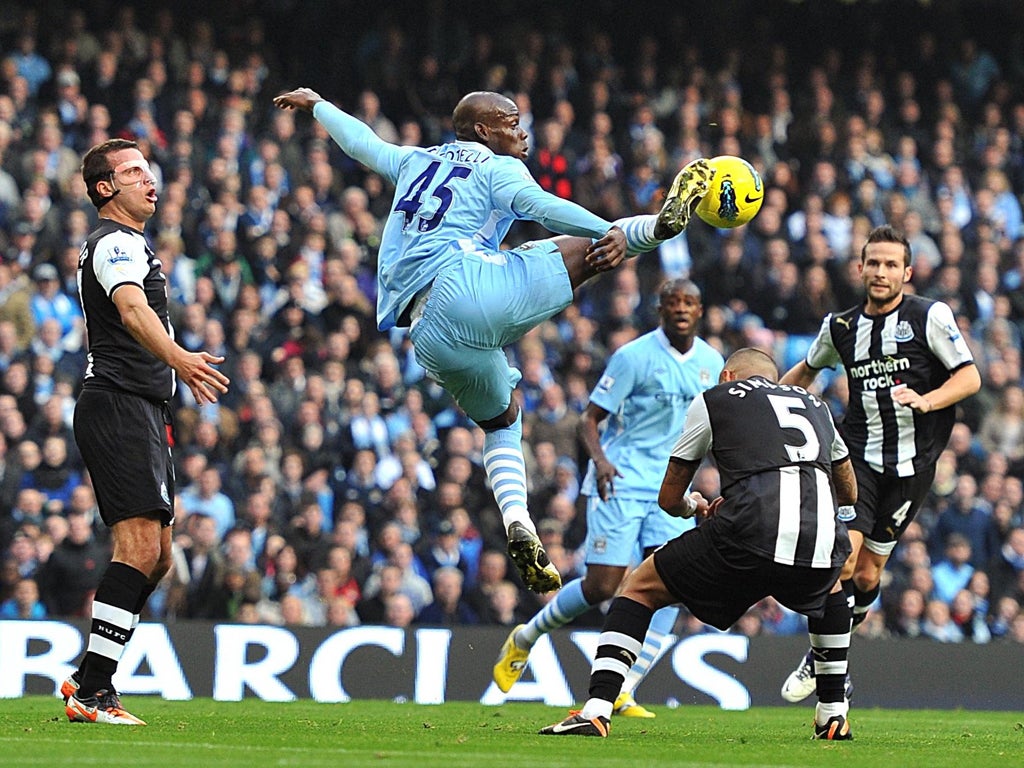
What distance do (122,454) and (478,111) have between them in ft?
8.44

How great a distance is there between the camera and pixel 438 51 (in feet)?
65.0

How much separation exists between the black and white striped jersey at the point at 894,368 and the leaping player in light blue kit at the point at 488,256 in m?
2.38

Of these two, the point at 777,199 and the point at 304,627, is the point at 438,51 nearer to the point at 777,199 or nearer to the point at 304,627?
the point at 777,199

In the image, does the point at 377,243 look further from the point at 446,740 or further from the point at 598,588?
the point at 446,740

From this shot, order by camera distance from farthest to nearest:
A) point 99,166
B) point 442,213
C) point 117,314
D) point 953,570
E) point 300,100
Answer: point 953,570, point 300,100, point 442,213, point 99,166, point 117,314

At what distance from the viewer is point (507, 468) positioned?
8938mm

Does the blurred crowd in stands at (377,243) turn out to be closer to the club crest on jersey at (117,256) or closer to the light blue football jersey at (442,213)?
the light blue football jersey at (442,213)

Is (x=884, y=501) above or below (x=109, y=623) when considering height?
above

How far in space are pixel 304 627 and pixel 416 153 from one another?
16.1 ft

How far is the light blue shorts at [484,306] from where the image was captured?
8250 mm

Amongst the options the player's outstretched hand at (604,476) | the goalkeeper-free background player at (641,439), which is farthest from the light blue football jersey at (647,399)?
the player's outstretched hand at (604,476)

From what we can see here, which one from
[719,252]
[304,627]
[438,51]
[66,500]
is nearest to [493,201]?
[304,627]

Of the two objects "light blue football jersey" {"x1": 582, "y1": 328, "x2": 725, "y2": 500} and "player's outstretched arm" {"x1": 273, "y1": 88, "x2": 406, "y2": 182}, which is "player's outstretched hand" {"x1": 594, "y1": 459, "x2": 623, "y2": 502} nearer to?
"light blue football jersey" {"x1": 582, "y1": 328, "x2": 725, "y2": 500}

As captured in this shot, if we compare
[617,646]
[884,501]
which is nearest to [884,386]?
[884,501]
